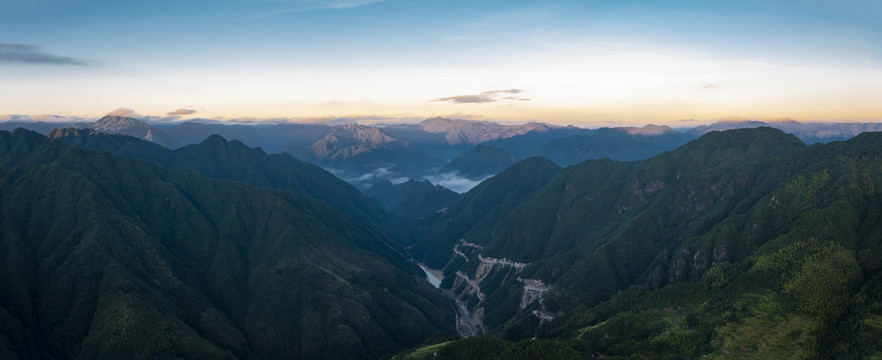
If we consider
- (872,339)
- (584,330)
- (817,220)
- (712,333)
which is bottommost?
(584,330)

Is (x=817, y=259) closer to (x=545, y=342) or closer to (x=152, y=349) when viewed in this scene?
(x=545, y=342)

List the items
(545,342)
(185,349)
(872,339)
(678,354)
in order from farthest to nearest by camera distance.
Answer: (185,349) → (545,342) → (678,354) → (872,339)

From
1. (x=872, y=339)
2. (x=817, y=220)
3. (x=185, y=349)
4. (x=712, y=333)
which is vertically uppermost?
(x=817, y=220)

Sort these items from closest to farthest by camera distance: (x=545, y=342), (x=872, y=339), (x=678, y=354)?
(x=872, y=339) → (x=678, y=354) → (x=545, y=342)

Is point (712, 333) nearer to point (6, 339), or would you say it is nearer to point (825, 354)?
point (825, 354)

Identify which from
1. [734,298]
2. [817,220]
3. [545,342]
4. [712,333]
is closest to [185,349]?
[545,342]

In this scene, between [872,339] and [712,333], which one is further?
[712,333]

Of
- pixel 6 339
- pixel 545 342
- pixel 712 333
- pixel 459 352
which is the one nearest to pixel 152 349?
pixel 6 339

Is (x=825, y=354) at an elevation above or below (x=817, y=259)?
below

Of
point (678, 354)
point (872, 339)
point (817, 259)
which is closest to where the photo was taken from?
point (872, 339)
